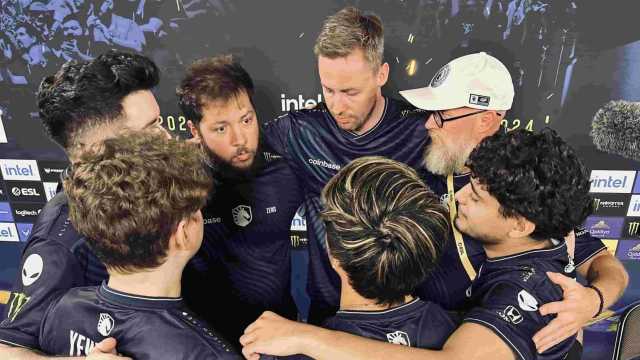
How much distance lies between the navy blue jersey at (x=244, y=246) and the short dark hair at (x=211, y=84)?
1.05 ft

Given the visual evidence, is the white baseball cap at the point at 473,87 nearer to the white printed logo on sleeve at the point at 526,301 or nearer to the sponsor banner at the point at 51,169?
the white printed logo on sleeve at the point at 526,301

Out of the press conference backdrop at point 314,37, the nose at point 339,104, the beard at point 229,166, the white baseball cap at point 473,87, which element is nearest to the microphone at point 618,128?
the press conference backdrop at point 314,37

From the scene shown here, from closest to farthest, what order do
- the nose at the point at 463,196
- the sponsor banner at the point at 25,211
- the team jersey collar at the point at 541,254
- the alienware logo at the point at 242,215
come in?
the team jersey collar at the point at 541,254, the nose at the point at 463,196, the alienware logo at the point at 242,215, the sponsor banner at the point at 25,211

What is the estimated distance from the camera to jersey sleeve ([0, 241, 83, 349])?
4.88 feet

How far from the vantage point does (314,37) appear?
2.18 m

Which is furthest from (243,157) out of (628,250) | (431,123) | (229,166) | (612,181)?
(628,250)

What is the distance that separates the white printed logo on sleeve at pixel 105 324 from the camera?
1290 mm

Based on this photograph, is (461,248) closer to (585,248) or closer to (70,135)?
(585,248)

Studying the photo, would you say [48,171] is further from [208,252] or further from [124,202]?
[124,202]

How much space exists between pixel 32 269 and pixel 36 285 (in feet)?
0.23

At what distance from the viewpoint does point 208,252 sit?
2.19m

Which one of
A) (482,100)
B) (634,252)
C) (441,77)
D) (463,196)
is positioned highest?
(441,77)

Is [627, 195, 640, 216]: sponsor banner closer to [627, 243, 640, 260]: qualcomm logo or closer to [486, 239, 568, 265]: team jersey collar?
[627, 243, 640, 260]: qualcomm logo

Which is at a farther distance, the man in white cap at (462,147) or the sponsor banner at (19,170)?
the sponsor banner at (19,170)
